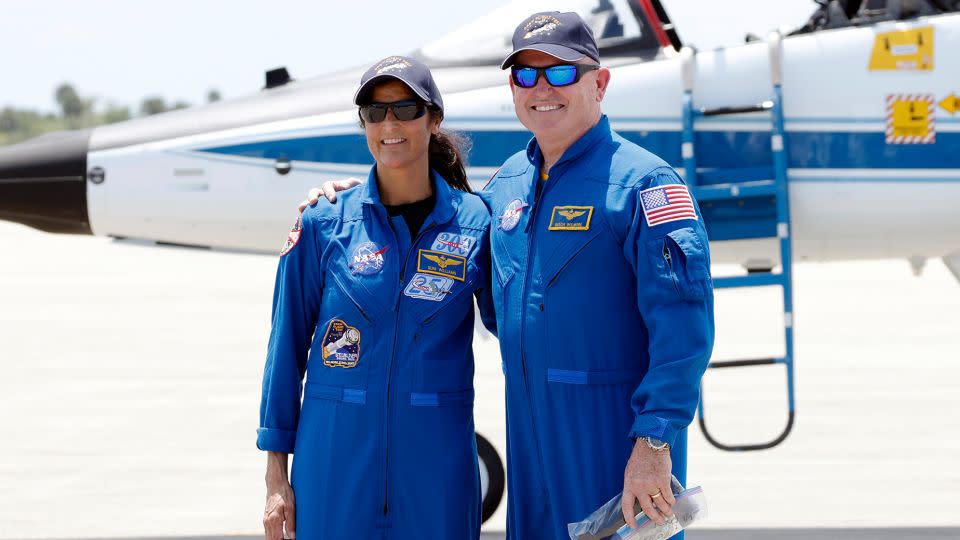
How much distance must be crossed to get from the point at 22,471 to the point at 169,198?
8.43 feet

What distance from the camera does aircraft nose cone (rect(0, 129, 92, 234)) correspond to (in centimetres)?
619

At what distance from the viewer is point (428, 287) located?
3.41 metres

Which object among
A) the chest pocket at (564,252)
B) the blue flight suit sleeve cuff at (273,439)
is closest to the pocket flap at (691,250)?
the chest pocket at (564,252)

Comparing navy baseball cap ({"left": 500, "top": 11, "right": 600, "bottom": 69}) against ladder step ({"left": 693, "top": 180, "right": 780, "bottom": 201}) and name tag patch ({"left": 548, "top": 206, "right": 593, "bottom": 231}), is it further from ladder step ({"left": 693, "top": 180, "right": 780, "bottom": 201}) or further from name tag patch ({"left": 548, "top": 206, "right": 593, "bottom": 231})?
ladder step ({"left": 693, "top": 180, "right": 780, "bottom": 201})

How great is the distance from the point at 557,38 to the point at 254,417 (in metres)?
6.89

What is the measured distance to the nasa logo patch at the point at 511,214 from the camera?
3.43m

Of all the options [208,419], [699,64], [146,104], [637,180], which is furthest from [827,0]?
[146,104]

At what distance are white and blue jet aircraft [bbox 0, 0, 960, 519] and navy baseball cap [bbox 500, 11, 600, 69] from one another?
7.87 feet

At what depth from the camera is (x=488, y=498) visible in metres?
5.98

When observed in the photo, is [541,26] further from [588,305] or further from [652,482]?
[652,482]

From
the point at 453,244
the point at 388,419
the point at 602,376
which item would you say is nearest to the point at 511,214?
the point at 453,244

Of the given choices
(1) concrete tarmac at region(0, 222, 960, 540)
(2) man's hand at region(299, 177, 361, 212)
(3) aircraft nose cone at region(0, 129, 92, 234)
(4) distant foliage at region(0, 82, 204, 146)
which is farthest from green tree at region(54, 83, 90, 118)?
(2) man's hand at region(299, 177, 361, 212)

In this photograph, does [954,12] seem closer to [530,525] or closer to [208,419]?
[530,525]

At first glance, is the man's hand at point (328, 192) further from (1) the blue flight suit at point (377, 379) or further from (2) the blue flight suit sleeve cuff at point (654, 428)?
(2) the blue flight suit sleeve cuff at point (654, 428)
